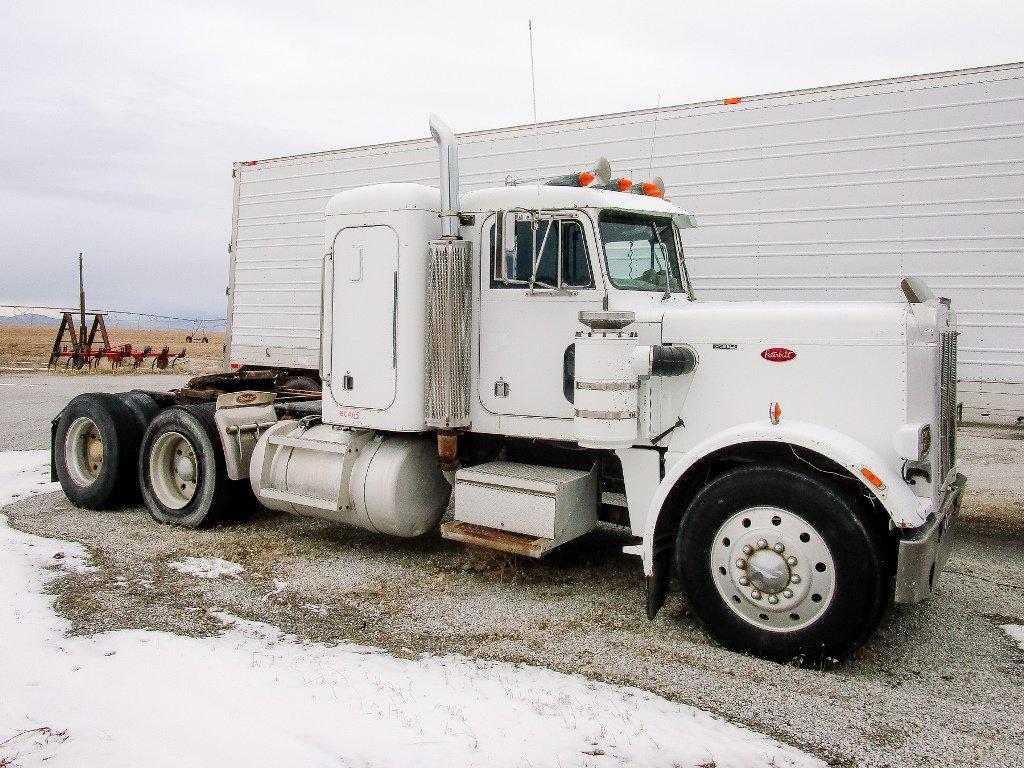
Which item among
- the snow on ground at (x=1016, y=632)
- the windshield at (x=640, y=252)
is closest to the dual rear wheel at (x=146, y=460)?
the windshield at (x=640, y=252)

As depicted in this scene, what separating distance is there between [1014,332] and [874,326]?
310 centimetres

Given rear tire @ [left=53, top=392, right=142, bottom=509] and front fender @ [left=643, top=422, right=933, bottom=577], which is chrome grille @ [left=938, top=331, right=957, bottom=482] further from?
rear tire @ [left=53, top=392, right=142, bottom=509]

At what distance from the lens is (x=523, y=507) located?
565 cm

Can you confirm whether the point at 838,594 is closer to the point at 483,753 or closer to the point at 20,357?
the point at 483,753

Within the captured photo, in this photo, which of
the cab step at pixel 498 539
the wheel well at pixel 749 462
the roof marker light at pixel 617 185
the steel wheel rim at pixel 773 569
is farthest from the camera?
the roof marker light at pixel 617 185

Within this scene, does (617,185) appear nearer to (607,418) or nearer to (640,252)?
(640,252)

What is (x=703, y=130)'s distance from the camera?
816 centimetres

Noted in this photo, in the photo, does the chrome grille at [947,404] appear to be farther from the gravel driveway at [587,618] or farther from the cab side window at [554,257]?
the cab side window at [554,257]

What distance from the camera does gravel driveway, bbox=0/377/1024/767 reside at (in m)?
3.98

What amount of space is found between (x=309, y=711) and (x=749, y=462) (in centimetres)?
290

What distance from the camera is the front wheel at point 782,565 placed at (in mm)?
4383

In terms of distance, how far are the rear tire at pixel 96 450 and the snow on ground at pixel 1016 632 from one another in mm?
7299

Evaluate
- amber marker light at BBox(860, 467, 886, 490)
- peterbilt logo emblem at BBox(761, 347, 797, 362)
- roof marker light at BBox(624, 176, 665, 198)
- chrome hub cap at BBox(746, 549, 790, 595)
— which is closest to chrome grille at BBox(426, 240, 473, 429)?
roof marker light at BBox(624, 176, 665, 198)

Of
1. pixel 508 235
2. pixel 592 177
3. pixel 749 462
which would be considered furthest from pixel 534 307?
pixel 749 462
